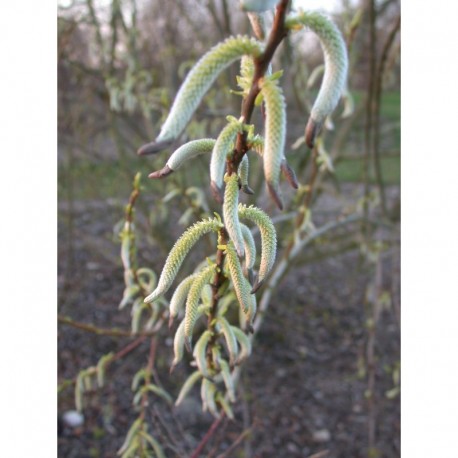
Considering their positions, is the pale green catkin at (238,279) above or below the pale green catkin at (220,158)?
below

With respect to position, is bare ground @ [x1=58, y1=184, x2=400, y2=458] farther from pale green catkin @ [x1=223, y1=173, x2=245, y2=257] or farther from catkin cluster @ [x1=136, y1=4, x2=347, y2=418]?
pale green catkin @ [x1=223, y1=173, x2=245, y2=257]

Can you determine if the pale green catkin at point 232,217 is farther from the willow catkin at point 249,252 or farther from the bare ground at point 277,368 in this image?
the bare ground at point 277,368

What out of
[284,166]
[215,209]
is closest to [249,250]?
[284,166]

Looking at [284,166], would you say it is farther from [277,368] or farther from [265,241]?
[277,368]

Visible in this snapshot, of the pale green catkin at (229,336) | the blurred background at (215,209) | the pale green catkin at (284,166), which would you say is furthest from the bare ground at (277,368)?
the pale green catkin at (284,166)

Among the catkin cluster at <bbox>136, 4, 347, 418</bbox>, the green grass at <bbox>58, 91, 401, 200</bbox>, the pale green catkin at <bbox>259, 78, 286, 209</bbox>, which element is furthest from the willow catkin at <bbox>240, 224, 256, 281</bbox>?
the green grass at <bbox>58, 91, 401, 200</bbox>

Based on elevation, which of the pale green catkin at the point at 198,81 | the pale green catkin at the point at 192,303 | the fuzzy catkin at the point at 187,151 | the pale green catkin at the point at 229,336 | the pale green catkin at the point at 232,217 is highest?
the pale green catkin at the point at 198,81
